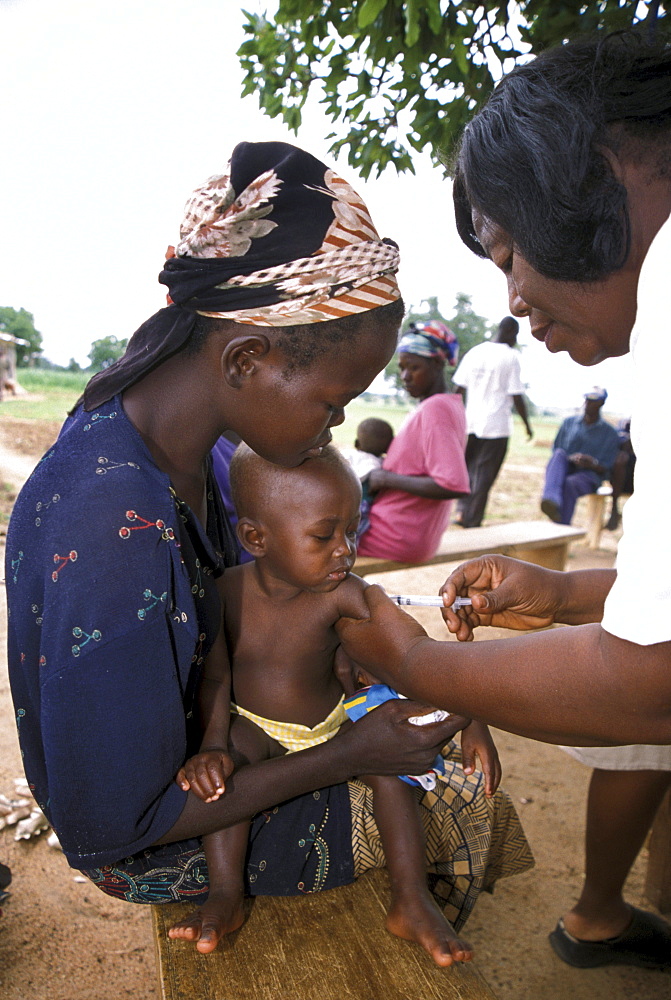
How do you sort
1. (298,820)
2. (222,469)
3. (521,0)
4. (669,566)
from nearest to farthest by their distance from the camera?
(669,566) < (298,820) < (222,469) < (521,0)

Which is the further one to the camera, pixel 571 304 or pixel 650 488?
pixel 571 304

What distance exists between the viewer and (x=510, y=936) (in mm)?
2596

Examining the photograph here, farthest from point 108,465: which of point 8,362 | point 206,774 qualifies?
point 8,362

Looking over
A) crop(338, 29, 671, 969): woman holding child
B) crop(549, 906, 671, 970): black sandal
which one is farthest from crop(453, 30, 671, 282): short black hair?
crop(549, 906, 671, 970): black sandal

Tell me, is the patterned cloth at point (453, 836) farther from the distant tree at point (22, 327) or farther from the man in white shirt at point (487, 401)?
the distant tree at point (22, 327)

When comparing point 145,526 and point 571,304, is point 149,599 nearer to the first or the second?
point 145,526

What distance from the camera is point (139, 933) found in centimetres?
249

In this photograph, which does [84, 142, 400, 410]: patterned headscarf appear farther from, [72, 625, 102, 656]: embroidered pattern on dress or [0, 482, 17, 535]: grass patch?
[0, 482, 17, 535]: grass patch

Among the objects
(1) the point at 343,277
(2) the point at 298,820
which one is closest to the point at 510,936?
(2) the point at 298,820

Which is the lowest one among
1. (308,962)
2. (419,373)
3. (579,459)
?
(579,459)

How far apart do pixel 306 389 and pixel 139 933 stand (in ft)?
6.63

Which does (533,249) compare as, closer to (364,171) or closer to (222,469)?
(222,469)

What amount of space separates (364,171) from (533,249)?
2759mm

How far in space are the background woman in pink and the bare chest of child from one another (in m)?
2.35
